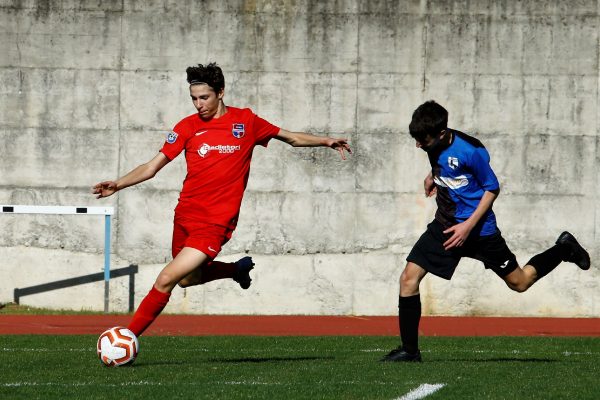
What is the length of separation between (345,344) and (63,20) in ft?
19.9

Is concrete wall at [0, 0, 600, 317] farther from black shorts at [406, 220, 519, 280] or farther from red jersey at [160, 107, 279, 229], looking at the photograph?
red jersey at [160, 107, 279, 229]

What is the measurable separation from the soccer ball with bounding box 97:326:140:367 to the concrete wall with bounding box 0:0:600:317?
6.41 metres

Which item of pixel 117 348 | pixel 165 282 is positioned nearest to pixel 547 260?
pixel 165 282

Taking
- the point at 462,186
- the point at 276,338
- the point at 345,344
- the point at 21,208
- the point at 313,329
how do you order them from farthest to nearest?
1. the point at 21,208
2. the point at 313,329
3. the point at 276,338
4. the point at 345,344
5. the point at 462,186

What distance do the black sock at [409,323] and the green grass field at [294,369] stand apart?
266mm

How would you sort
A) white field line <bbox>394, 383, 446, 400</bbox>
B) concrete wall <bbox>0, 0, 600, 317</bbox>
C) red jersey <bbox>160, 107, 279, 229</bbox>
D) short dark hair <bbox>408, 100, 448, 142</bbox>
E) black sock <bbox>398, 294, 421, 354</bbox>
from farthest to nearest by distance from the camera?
concrete wall <bbox>0, 0, 600, 317</bbox> → black sock <bbox>398, 294, 421, 354</bbox> → red jersey <bbox>160, 107, 279, 229</bbox> → short dark hair <bbox>408, 100, 448, 142</bbox> → white field line <bbox>394, 383, 446, 400</bbox>

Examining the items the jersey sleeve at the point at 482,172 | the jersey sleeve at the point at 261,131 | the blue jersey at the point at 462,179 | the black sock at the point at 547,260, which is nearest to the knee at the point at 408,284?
the blue jersey at the point at 462,179

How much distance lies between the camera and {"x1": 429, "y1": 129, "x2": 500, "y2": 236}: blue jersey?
8.19 metres

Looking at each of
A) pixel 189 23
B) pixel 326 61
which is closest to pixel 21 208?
pixel 189 23

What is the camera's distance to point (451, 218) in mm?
8445

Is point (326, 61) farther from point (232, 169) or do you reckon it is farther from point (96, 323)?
point (232, 169)

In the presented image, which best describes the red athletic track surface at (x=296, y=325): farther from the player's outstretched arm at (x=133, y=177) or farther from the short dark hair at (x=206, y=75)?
the short dark hair at (x=206, y=75)

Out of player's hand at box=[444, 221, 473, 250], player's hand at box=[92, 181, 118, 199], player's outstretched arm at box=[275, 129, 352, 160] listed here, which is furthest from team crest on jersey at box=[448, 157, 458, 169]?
player's hand at box=[92, 181, 118, 199]

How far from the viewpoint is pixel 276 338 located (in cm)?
1145
